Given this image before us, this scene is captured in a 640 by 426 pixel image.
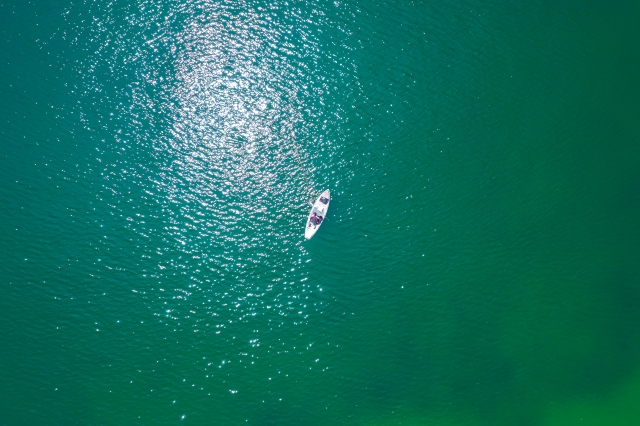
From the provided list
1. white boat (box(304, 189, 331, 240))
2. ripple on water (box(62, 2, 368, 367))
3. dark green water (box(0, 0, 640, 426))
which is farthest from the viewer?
white boat (box(304, 189, 331, 240))

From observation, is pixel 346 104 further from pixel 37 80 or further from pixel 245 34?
pixel 37 80

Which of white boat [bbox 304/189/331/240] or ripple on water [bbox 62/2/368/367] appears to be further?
white boat [bbox 304/189/331/240]

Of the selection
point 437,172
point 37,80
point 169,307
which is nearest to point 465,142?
point 437,172

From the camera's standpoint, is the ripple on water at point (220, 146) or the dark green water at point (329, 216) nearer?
the dark green water at point (329, 216)

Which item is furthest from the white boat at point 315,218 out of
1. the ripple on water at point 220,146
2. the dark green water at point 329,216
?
the ripple on water at point 220,146

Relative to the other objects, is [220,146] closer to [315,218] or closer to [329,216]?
[315,218]

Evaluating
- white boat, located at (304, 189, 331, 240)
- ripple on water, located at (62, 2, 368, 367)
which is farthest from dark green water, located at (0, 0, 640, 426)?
white boat, located at (304, 189, 331, 240)

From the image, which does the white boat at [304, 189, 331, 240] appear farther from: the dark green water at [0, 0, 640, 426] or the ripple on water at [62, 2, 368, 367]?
the ripple on water at [62, 2, 368, 367]

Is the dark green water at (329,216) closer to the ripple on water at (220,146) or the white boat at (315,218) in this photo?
the ripple on water at (220,146)

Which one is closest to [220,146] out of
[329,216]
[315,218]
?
[315,218]
